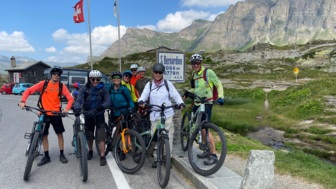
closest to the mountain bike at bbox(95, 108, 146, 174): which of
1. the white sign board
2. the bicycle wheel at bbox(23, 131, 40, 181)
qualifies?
the bicycle wheel at bbox(23, 131, 40, 181)

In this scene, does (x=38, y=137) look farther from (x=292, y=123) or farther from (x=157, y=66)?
(x=292, y=123)

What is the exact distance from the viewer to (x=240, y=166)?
6.36 metres

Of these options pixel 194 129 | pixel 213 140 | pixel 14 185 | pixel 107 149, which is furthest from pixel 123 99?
pixel 14 185

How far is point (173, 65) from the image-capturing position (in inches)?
325

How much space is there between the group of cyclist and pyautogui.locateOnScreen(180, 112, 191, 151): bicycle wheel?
0.70 meters

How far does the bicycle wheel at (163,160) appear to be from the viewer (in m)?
5.30

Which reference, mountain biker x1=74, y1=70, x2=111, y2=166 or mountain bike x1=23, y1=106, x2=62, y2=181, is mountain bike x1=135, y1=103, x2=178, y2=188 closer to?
mountain biker x1=74, y1=70, x2=111, y2=166

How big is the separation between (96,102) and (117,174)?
62.3 inches

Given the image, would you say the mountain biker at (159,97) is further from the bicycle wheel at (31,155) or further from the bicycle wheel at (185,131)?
the bicycle wheel at (31,155)

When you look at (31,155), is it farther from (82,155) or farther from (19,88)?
(19,88)

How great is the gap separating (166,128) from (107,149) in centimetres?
192

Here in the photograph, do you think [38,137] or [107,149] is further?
[107,149]

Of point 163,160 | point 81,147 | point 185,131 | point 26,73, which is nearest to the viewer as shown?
point 81,147

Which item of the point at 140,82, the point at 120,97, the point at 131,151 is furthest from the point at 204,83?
the point at 140,82
